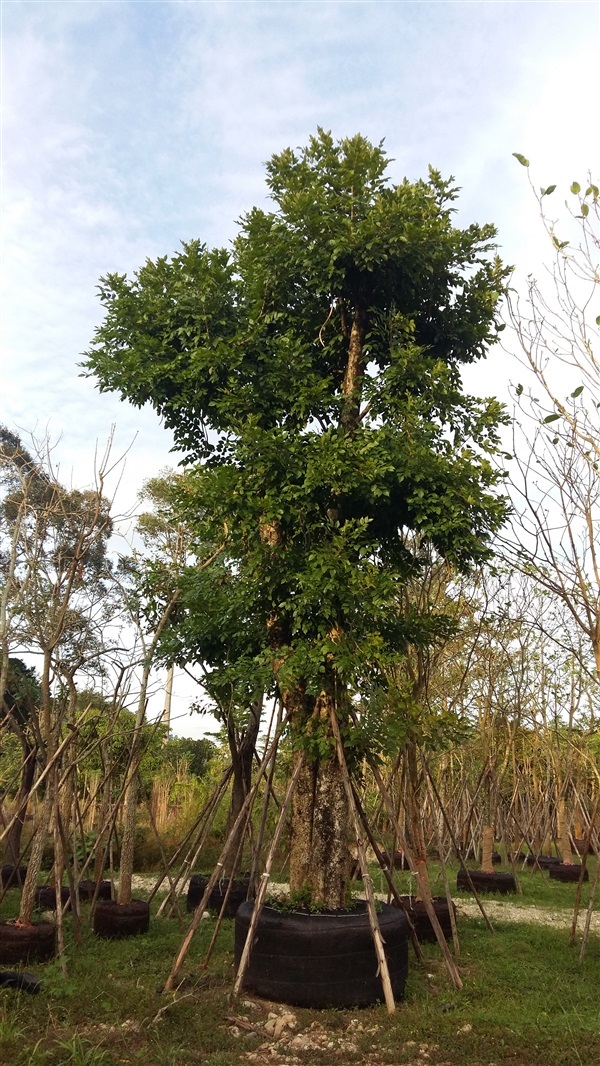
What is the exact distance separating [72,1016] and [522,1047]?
2.78 meters

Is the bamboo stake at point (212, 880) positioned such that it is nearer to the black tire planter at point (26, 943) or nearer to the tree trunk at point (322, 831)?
the tree trunk at point (322, 831)

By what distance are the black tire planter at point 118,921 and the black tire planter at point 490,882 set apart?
18.5 feet

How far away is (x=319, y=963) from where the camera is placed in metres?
5.35

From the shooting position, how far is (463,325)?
8.02 m

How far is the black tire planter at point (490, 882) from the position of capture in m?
11.2

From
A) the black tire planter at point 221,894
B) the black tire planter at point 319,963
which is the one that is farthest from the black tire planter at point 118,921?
the black tire planter at point 319,963

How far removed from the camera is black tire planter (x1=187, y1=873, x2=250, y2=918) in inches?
324

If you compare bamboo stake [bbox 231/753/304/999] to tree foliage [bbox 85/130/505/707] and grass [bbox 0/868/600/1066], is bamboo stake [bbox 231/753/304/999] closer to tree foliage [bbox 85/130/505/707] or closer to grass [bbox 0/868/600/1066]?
grass [bbox 0/868/600/1066]

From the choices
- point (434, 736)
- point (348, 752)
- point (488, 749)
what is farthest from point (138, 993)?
point (488, 749)

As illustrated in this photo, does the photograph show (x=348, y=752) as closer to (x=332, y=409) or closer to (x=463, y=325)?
(x=332, y=409)

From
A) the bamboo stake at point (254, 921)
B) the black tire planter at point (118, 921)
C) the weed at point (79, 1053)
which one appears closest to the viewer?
the weed at point (79, 1053)

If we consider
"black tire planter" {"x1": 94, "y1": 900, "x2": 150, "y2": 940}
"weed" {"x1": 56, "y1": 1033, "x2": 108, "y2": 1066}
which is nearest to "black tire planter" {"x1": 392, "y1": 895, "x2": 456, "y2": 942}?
"black tire planter" {"x1": 94, "y1": 900, "x2": 150, "y2": 940}

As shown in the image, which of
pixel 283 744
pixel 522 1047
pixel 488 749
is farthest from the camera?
pixel 488 749

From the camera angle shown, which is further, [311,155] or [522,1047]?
[311,155]
